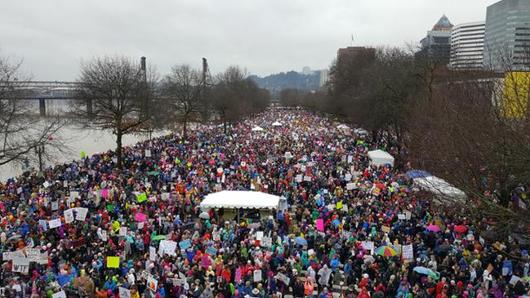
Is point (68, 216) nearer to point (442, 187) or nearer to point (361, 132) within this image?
point (442, 187)

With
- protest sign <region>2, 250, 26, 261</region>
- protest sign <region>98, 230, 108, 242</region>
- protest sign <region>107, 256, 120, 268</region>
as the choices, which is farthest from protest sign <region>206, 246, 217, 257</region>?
protest sign <region>2, 250, 26, 261</region>

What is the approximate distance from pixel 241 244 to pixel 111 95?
21989 millimetres

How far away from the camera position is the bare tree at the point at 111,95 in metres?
32.2

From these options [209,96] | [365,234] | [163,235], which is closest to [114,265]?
[163,235]

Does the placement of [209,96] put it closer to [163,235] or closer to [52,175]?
[52,175]

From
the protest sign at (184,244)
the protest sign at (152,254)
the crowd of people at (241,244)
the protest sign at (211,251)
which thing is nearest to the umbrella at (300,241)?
the crowd of people at (241,244)

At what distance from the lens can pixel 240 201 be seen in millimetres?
18547

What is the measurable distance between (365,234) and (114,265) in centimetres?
892

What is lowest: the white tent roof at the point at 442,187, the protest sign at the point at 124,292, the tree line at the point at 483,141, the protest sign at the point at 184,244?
the protest sign at the point at 124,292

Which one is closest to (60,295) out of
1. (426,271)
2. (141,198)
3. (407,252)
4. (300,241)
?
(300,241)

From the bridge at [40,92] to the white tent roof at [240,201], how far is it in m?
10.9

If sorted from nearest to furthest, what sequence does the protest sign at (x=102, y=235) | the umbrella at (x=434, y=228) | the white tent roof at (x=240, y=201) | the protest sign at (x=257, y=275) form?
the protest sign at (x=257, y=275) < the protest sign at (x=102, y=235) < the umbrella at (x=434, y=228) < the white tent roof at (x=240, y=201)

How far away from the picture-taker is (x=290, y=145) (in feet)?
134

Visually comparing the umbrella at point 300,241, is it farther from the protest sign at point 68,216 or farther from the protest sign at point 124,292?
the protest sign at point 68,216
